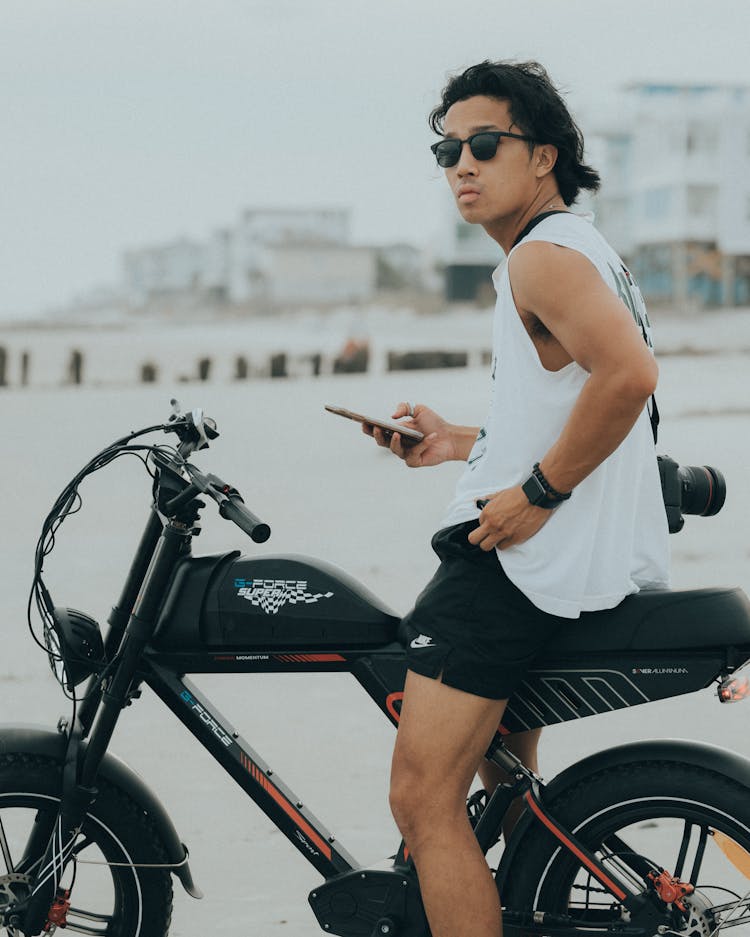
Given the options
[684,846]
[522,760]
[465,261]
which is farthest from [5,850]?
[465,261]

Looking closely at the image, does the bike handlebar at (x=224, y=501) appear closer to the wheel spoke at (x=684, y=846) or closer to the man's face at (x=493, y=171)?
the man's face at (x=493, y=171)

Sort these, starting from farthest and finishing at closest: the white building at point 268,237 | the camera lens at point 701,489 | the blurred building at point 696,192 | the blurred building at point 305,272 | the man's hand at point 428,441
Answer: the white building at point 268,237, the blurred building at point 305,272, the blurred building at point 696,192, the man's hand at point 428,441, the camera lens at point 701,489

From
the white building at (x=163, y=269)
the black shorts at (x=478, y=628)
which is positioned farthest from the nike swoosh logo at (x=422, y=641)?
the white building at (x=163, y=269)

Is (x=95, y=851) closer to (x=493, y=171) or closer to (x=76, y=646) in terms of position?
(x=76, y=646)

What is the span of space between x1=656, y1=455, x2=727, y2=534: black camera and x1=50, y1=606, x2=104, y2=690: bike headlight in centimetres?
126

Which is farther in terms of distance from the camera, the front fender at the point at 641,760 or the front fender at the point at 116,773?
the front fender at the point at 116,773

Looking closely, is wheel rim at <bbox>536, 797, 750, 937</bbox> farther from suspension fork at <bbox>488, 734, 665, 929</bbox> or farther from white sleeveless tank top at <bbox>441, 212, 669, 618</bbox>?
white sleeveless tank top at <bbox>441, 212, 669, 618</bbox>

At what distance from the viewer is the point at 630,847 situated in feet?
10.5

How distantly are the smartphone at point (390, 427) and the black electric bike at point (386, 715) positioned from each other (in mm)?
301

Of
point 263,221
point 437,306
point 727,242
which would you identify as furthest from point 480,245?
point 263,221

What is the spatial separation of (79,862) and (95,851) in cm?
4

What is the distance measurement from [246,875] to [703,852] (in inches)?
73.5

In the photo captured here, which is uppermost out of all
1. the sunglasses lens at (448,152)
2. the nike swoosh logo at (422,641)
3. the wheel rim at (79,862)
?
the sunglasses lens at (448,152)

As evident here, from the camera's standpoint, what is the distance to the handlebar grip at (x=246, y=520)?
9.00 feet
